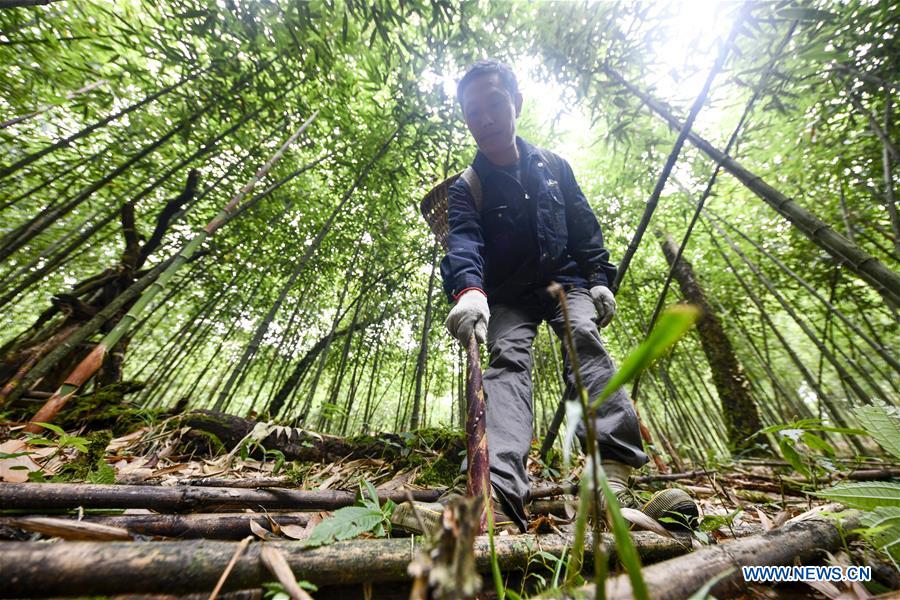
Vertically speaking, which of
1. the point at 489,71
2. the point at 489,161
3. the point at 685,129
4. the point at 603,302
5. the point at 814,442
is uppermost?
the point at 489,71

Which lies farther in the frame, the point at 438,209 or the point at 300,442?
the point at 438,209

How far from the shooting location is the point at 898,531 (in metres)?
0.76

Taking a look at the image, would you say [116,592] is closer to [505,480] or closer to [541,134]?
[505,480]

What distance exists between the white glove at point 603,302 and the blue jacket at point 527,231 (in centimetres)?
10

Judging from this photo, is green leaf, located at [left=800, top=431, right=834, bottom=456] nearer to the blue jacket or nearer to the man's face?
the blue jacket

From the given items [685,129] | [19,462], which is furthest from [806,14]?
[19,462]

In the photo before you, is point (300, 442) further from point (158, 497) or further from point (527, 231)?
point (527, 231)

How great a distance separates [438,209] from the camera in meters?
2.67

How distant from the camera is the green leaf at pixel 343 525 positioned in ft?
2.26

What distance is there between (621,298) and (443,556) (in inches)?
245

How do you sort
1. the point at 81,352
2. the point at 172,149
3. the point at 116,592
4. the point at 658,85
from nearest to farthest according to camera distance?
the point at 116,592 → the point at 658,85 → the point at 81,352 → the point at 172,149

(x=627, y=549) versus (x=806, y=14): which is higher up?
(x=806, y=14)

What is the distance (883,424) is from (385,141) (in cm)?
404

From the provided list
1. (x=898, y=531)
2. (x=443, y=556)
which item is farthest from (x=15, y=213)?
(x=898, y=531)
